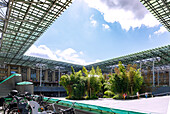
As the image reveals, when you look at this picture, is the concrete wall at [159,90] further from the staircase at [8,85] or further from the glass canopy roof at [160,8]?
the staircase at [8,85]

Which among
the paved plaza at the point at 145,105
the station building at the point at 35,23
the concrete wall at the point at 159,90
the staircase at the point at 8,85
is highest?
the station building at the point at 35,23

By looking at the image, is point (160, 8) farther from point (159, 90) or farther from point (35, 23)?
point (159, 90)

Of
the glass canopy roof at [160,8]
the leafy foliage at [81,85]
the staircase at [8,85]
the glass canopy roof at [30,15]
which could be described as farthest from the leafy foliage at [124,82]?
the staircase at [8,85]

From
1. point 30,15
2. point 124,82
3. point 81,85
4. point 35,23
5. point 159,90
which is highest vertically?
point 30,15

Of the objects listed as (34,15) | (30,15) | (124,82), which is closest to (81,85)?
(124,82)

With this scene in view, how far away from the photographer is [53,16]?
54.2 feet

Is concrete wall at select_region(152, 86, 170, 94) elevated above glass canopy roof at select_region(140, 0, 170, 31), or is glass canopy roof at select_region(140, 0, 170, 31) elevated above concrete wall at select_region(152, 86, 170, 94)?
glass canopy roof at select_region(140, 0, 170, 31)

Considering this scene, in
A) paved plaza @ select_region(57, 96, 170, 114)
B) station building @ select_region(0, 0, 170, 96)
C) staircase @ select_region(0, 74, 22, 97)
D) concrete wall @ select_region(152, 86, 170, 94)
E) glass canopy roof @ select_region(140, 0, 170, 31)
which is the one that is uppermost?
glass canopy roof @ select_region(140, 0, 170, 31)

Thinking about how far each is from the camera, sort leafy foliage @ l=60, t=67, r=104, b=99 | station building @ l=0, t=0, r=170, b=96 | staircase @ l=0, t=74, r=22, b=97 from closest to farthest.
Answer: station building @ l=0, t=0, r=170, b=96 < staircase @ l=0, t=74, r=22, b=97 < leafy foliage @ l=60, t=67, r=104, b=99

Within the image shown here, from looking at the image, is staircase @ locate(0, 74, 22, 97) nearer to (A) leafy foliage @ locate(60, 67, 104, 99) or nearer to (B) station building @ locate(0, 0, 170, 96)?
(B) station building @ locate(0, 0, 170, 96)

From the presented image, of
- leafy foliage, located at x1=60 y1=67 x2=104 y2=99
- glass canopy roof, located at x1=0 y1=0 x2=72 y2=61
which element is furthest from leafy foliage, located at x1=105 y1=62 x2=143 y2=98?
glass canopy roof, located at x1=0 y1=0 x2=72 y2=61

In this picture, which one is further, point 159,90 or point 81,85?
point 159,90

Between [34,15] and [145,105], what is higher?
[34,15]

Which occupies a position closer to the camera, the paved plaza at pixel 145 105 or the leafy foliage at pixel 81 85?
the paved plaza at pixel 145 105
